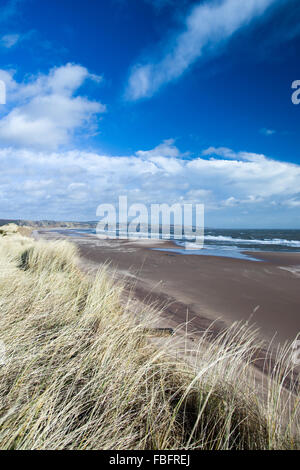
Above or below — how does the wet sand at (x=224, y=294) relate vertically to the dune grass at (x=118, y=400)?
below

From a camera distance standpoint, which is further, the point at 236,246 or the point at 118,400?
the point at 236,246

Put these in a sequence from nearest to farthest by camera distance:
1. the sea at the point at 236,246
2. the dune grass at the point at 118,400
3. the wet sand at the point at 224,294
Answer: the dune grass at the point at 118,400 < the wet sand at the point at 224,294 < the sea at the point at 236,246

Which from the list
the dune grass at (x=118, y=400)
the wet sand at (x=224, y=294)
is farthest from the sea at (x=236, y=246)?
the dune grass at (x=118, y=400)

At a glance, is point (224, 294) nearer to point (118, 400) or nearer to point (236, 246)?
point (118, 400)

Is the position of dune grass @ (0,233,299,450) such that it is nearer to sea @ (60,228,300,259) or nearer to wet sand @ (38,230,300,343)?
wet sand @ (38,230,300,343)

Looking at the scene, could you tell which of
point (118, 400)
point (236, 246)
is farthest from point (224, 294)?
point (236, 246)

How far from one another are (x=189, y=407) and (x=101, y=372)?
3.09 ft

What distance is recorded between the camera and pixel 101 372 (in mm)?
2322

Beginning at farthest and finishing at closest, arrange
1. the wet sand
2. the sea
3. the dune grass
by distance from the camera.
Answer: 1. the sea
2. the wet sand
3. the dune grass

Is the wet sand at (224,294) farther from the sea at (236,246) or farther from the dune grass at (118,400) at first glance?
the sea at (236,246)

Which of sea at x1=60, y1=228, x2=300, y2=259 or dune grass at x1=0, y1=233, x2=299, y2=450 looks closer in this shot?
dune grass at x1=0, y1=233, x2=299, y2=450

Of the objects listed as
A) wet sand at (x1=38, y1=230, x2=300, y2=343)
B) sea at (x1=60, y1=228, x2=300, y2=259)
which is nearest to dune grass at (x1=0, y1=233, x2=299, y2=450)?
wet sand at (x1=38, y1=230, x2=300, y2=343)

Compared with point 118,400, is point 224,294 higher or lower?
lower
